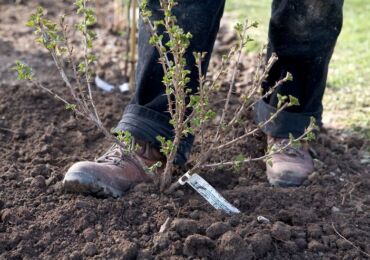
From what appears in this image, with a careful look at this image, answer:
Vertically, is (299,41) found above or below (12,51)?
above

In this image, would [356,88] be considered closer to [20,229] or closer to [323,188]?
[323,188]

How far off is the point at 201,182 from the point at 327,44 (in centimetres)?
84

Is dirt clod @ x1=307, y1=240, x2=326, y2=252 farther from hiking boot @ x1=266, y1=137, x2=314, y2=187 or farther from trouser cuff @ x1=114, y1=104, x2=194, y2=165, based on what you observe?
trouser cuff @ x1=114, y1=104, x2=194, y2=165

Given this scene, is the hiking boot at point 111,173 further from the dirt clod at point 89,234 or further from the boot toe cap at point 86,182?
the dirt clod at point 89,234

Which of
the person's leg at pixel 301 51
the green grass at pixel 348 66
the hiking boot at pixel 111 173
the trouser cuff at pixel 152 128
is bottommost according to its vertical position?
the green grass at pixel 348 66

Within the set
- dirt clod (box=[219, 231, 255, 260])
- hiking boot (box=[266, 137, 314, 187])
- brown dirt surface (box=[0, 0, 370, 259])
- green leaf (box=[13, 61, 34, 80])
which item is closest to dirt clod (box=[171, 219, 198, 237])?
brown dirt surface (box=[0, 0, 370, 259])

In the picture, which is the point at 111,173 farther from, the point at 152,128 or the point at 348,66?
the point at 348,66

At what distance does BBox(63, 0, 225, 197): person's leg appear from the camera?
94.8 inches

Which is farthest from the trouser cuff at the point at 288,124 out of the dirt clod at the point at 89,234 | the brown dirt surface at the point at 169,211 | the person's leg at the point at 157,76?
the dirt clod at the point at 89,234

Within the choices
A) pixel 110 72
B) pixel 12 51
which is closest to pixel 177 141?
pixel 110 72

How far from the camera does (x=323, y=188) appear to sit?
260 cm

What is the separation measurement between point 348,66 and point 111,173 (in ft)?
8.78

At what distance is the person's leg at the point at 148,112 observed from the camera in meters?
2.41

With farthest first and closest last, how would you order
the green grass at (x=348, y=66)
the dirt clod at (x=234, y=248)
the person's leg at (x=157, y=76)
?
the green grass at (x=348, y=66) < the person's leg at (x=157, y=76) < the dirt clod at (x=234, y=248)
